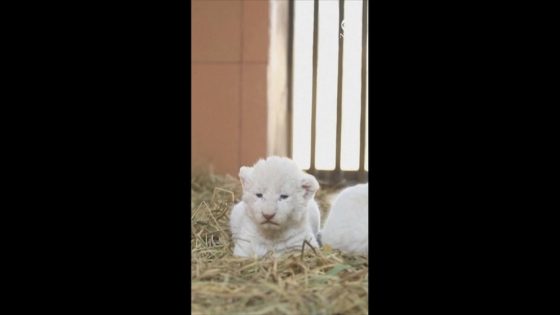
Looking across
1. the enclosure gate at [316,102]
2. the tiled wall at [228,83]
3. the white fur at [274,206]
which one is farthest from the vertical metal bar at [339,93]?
the tiled wall at [228,83]

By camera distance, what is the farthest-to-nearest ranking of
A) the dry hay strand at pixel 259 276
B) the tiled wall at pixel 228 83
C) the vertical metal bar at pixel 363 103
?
the vertical metal bar at pixel 363 103, the tiled wall at pixel 228 83, the dry hay strand at pixel 259 276

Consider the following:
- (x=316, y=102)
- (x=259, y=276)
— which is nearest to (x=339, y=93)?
(x=316, y=102)

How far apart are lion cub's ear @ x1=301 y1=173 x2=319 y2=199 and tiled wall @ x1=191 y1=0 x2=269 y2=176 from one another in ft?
0.49

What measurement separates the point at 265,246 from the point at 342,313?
421mm

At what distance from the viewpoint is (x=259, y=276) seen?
2.28 metres

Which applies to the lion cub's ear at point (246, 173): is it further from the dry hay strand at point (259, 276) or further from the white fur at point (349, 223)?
the white fur at point (349, 223)

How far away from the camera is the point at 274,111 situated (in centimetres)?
247

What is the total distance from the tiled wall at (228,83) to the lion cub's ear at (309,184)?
0.15 metres

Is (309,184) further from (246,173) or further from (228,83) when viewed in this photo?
(228,83)

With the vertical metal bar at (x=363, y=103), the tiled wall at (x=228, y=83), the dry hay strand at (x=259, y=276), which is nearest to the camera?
the dry hay strand at (x=259, y=276)

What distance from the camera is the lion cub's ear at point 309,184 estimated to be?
2477 mm

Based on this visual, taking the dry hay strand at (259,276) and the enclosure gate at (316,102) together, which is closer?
the dry hay strand at (259,276)
